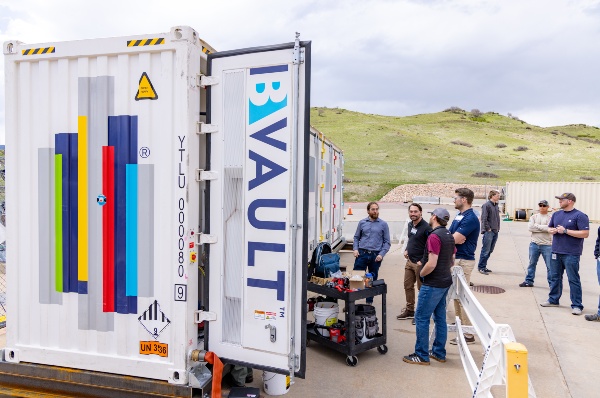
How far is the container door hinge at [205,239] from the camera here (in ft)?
11.7

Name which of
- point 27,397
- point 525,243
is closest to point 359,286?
point 27,397

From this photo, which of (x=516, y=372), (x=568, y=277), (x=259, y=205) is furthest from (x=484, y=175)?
(x=259, y=205)

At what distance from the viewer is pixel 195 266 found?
3543mm

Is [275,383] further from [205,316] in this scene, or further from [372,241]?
[372,241]

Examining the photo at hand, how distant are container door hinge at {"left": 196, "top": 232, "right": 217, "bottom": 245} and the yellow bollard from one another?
86.3 inches

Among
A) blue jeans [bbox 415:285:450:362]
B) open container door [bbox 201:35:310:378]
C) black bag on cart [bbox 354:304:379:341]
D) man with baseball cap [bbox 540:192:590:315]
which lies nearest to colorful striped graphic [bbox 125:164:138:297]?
open container door [bbox 201:35:310:378]

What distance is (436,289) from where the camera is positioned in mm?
5234

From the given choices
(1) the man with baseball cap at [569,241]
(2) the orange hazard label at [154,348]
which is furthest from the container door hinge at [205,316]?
(1) the man with baseball cap at [569,241]

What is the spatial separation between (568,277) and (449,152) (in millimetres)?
64738

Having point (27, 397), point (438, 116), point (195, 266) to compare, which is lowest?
point (27, 397)

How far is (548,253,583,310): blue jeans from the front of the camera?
7.26m

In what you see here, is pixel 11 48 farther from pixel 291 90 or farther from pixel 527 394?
pixel 527 394

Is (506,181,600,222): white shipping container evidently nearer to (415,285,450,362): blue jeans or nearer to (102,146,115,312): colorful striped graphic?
(415,285,450,362): blue jeans

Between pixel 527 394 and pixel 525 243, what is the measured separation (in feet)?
44.3
